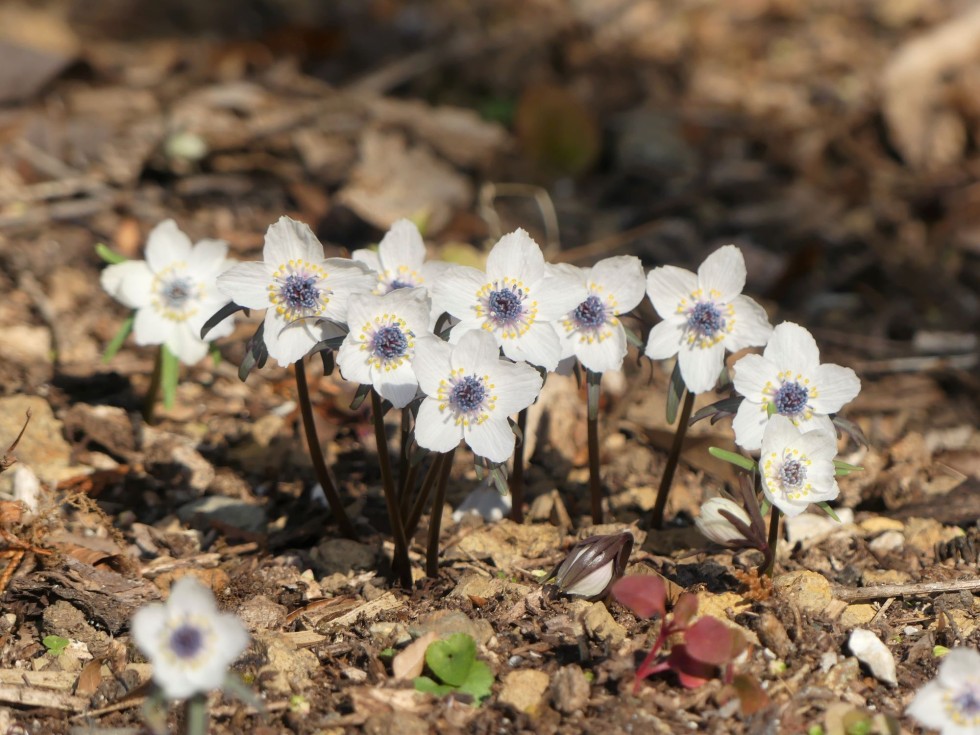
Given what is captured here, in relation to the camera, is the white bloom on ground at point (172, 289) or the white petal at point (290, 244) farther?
the white bloom on ground at point (172, 289)

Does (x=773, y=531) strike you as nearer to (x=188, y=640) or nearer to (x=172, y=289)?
(x=188, y=640)

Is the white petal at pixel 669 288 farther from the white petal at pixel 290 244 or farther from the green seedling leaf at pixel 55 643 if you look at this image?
the green seedling leaf at pixel 55 643

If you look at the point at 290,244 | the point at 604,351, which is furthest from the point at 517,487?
the point at 290,244

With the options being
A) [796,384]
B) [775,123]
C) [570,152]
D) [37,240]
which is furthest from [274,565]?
[775,123]

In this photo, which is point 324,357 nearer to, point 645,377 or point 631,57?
point 645,377

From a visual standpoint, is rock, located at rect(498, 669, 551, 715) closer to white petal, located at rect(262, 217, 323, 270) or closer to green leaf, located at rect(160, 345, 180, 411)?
white petal, located at rect(262, 217, 323, 270)

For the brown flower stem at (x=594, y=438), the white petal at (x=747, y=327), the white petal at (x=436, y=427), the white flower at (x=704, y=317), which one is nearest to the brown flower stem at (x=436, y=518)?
the white petal at (x=436, y=427)
